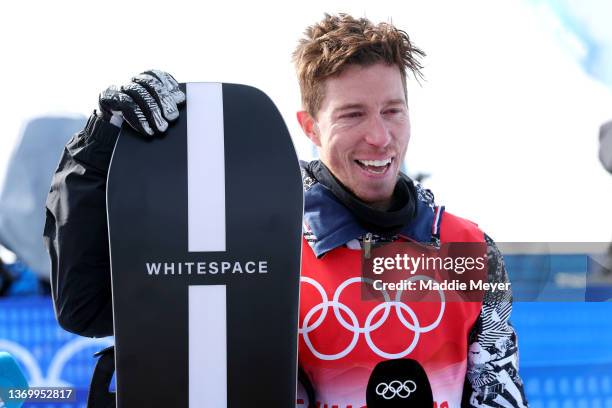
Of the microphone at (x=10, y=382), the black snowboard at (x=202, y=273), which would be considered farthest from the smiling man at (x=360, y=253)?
the microphone at (x=10, y=382)

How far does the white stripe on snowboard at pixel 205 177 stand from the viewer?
4.66 ft

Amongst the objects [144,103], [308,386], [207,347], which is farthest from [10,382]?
[144,103]

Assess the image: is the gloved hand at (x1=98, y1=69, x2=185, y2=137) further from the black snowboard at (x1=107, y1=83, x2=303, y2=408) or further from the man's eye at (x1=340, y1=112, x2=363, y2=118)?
the man's eye at (x1=340, y1=112, x2=363, y2=118)

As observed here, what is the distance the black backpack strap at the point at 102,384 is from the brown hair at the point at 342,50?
79 cm

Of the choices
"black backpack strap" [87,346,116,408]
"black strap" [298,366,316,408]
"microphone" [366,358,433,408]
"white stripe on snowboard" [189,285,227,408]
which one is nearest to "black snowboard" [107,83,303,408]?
"white stripe on snowboard" [189,285,227,408]

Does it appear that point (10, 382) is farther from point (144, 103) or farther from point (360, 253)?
point (144, 103)

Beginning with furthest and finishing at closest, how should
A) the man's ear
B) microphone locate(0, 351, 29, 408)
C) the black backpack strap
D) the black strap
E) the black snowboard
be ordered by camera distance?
microphone locate(0, 351, 29, 408) → the man's ear → the black strap → the black backpack strap → the black snowboard

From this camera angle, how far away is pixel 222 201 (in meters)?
1.44

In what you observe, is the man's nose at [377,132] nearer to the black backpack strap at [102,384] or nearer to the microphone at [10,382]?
the black backpack strap at [102,384]

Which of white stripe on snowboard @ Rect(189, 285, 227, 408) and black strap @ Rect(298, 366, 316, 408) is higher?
white stripe on snowboard @ Rect(189, 285, 227, 408)

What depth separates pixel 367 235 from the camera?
5.94 ft

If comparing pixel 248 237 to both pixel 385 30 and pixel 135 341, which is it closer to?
pixel 135 341

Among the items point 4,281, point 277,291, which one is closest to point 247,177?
point 277,291

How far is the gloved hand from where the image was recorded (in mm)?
1428
